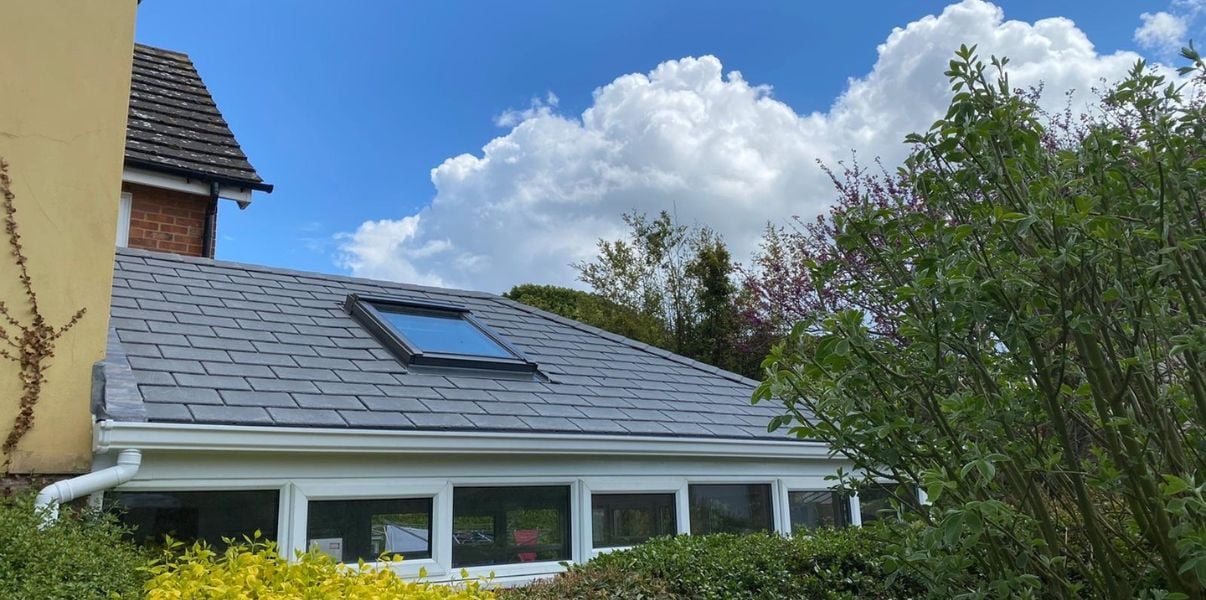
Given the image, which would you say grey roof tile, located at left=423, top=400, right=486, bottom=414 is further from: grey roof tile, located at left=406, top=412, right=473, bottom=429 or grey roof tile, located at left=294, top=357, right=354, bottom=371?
grey roof tile, located at left=294, top=357, right=354, bottom=371

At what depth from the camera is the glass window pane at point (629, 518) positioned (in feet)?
22.9

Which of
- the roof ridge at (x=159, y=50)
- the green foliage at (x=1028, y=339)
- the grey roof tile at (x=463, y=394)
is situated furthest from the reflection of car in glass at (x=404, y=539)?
the roof ridge at (x=159, y=50)

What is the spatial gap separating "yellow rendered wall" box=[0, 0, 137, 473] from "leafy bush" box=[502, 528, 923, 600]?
3.00 m

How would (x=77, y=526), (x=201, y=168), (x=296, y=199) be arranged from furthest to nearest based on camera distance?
(x=296, y=199) < (x=201, y=168) < (x=77, y=526)

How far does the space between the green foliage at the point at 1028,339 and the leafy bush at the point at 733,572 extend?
1.45 metres

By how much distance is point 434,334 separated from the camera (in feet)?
28.1

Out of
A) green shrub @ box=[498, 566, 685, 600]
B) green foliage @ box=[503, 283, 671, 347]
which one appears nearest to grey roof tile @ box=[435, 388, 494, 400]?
green shrub @ box=[498, 566, 685, 600]

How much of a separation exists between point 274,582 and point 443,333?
4808mm

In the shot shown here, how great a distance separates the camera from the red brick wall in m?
11.0

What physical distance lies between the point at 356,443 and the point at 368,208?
11.1 metres

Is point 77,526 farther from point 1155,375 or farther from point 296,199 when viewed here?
point 296,199

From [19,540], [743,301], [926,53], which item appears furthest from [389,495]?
[743,301]

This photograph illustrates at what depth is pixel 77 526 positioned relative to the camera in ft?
14.4

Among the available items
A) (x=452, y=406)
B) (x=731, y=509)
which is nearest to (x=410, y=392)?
(x=452, y=406)
